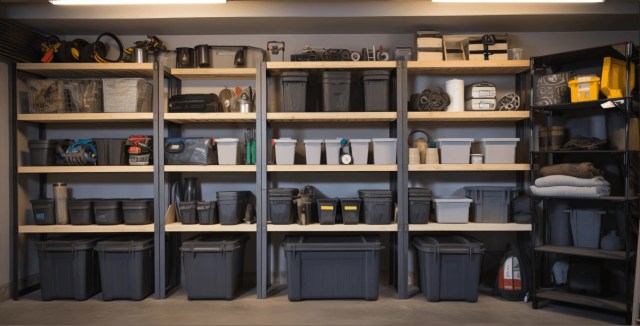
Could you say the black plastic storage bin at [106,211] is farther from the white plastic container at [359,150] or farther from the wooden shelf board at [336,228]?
the white plastic container at [359,150]

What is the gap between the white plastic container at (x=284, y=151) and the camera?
4.85 m

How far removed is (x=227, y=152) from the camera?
16.0ft

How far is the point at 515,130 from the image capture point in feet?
17.6

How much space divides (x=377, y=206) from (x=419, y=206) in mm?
444

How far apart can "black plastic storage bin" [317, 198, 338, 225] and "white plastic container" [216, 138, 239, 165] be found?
101 cm

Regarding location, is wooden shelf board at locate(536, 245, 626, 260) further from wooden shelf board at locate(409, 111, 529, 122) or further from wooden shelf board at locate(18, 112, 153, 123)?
wooden shelf board at locate(18, 112, 153, 123)

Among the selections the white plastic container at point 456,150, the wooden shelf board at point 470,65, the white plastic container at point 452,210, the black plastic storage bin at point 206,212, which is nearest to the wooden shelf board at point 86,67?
the black plastic storage bin at point 206,212

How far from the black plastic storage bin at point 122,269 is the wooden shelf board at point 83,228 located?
138mm

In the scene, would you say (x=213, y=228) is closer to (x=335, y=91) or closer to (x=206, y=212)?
(x=206, y=212)

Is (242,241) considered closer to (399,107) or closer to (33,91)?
(399,107)

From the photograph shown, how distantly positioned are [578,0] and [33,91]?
5.50m

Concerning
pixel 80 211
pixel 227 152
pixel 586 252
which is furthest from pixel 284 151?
pixel 586 252

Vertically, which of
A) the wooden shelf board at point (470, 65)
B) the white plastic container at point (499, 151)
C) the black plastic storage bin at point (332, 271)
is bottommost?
the black plastic storage bin at point (332, 271)

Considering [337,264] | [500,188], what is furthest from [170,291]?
[500,188]
